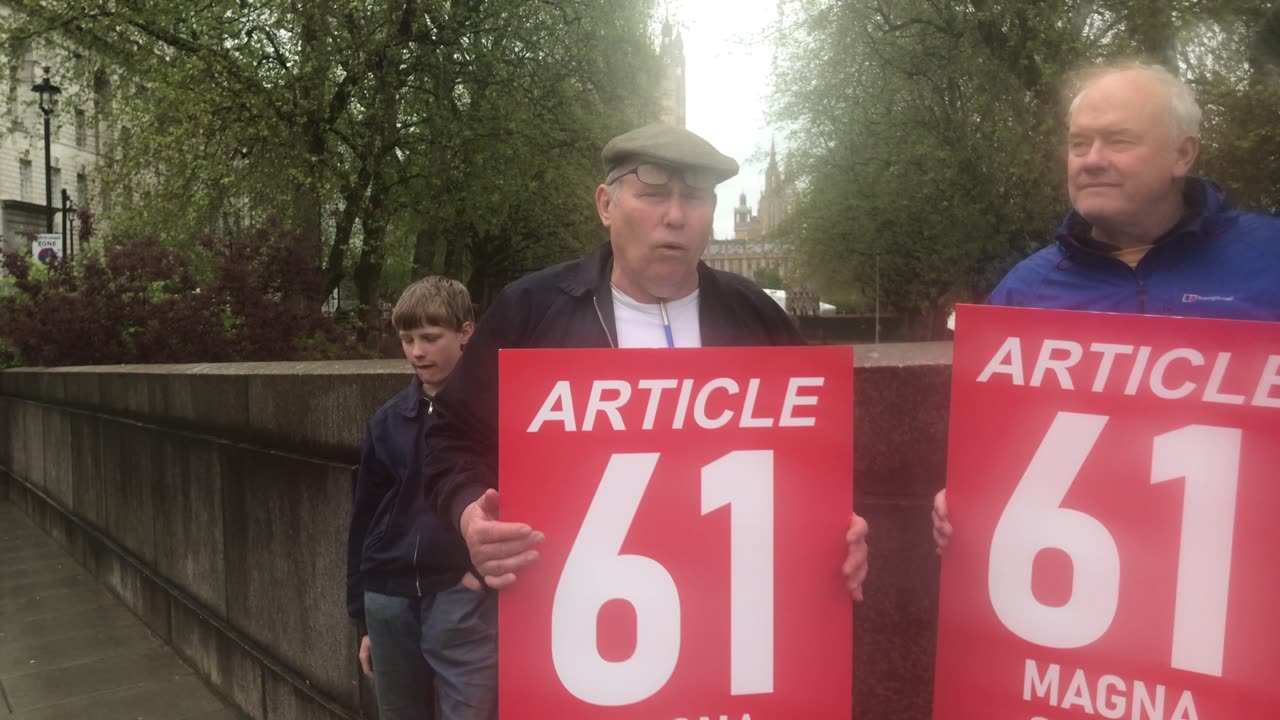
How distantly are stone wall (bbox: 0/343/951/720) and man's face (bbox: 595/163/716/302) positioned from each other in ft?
2.55

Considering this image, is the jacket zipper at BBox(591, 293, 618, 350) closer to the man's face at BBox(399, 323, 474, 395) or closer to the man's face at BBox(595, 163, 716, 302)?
the man's face at BBox(595, 163, 716, 302)

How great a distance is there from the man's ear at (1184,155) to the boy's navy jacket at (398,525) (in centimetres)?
185

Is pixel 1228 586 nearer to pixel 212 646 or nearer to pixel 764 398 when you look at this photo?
pixel 764 398

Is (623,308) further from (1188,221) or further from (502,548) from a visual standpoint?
(1188,221)

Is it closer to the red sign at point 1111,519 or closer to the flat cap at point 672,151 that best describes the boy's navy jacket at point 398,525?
the flat cap at point 672,151

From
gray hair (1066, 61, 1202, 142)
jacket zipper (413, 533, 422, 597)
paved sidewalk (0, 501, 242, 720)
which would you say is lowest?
paved sidewalk (0, 501, 242, 720)

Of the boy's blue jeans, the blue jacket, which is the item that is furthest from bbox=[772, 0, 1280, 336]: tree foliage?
the boy's blue jeans

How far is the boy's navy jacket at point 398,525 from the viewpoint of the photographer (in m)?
2.84

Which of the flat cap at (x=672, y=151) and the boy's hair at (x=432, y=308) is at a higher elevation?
the flat cap at (x=672, y=151)

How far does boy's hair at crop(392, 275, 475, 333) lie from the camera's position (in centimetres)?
308

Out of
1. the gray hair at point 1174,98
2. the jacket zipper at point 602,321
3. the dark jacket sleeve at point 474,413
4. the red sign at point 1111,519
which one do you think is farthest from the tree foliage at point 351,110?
the red sign at point 1111,519

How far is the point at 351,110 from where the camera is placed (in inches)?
729

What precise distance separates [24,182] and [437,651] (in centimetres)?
4840

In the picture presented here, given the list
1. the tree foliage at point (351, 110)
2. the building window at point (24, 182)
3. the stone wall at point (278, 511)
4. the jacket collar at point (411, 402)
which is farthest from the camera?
the building window at point (24, 182)
